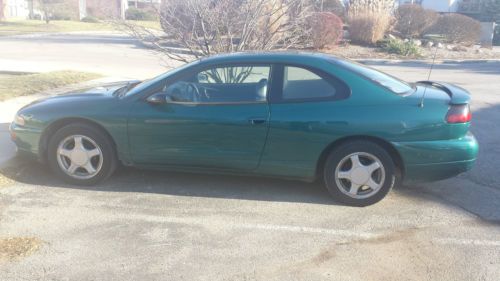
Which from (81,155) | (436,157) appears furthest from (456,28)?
(81,155)

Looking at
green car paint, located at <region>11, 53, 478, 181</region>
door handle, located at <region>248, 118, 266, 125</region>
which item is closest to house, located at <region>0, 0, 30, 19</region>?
green car paint, located at <region>11, 53, 478, 181</region>

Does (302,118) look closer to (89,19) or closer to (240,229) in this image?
(240,229)

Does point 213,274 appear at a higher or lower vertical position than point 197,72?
lower

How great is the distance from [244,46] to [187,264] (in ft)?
18.2

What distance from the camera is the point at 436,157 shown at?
4699 mm

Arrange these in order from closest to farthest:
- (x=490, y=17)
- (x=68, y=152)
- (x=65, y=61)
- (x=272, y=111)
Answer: (x=272, y=111) < (x=68, y=152) < (x=65, y=61) < (x=490, y=17)

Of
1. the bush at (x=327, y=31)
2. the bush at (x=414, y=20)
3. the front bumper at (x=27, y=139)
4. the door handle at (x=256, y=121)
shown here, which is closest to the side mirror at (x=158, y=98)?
the door handle at (x=256, y=121)

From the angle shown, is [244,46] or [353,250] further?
[244,46]

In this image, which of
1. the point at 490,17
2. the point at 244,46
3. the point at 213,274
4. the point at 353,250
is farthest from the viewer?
the point at 490,17

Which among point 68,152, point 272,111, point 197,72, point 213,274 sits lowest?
point 213,274

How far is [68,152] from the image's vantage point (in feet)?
17.0

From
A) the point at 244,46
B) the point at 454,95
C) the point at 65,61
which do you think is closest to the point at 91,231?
the point at 454,95

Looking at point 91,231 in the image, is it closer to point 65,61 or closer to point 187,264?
point 187,264

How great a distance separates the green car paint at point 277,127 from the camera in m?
4.69
